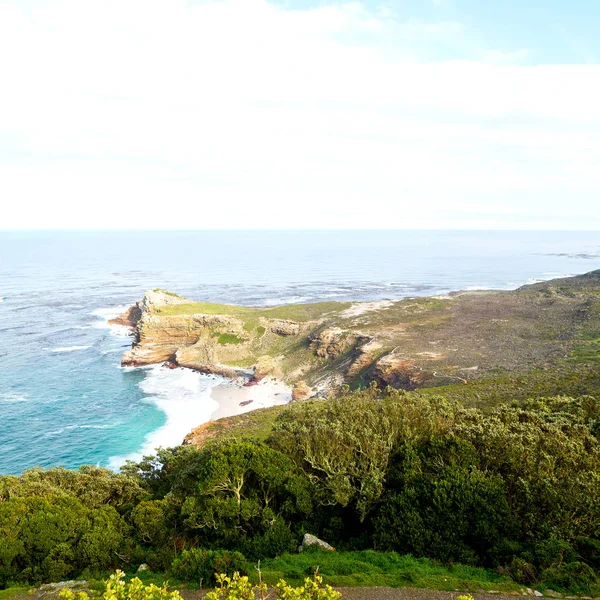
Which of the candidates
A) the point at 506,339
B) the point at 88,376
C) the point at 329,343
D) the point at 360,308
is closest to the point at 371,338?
the point at 329,343

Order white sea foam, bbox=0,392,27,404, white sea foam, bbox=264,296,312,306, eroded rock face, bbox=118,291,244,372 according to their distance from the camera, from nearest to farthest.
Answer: white sea foam, bbox=0,392,27,404, eroded rock face, bbox=118,291,244,372, white sea foam, bbox=264,296,312,306

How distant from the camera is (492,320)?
77625 mm

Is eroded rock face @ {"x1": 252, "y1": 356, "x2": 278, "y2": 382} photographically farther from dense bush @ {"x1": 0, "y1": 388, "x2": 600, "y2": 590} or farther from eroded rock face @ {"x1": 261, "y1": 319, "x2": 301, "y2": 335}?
Answer: dense bush @ {"x1": 0, "y1": 388, "x2": 600, "y2": 590}

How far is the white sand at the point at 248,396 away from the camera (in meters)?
60.2

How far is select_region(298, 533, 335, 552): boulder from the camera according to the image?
1925 cm

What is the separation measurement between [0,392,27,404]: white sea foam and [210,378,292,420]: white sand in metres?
26.0

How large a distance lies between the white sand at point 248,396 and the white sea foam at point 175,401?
1.31 metres

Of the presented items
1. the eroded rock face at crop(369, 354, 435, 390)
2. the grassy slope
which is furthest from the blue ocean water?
the eroded rock face at crop(369, 354, 435, 390)

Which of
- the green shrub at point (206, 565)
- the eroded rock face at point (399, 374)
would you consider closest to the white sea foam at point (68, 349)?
the eroded rock face at point (399, 374)

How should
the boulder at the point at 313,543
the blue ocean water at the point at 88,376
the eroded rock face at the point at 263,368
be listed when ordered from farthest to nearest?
the eroded rock face at the point at 263,368, the blue ocean water at the point at 88,376, the boulder at the point at 313,543

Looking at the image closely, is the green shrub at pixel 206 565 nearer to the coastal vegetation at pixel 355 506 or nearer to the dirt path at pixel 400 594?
the coastal vegetation at pixel 355 506

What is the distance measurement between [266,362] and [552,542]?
58.6 metres

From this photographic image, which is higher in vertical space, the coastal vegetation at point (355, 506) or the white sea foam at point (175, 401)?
the coastal vegetation at point (355, 506)

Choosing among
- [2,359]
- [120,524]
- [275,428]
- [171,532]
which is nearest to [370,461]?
[275,428]
